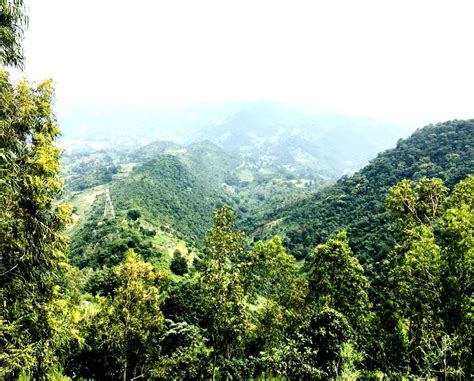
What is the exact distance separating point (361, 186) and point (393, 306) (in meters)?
72.7

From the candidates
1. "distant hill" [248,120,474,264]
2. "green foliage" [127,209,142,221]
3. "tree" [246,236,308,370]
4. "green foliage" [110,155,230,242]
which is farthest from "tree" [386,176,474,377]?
"green foliage" [110,155,230,242]

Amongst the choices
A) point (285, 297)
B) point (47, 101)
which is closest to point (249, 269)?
point (285, 297)

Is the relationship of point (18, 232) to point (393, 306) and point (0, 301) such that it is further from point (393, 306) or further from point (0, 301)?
point (393, 306)

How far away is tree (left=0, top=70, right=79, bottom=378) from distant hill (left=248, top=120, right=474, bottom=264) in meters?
51.7

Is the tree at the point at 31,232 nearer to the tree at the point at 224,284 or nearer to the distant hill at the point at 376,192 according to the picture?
the tree at the point at 224,284

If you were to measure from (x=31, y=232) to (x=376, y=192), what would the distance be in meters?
84.4

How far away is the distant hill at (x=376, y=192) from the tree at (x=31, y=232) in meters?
51.7

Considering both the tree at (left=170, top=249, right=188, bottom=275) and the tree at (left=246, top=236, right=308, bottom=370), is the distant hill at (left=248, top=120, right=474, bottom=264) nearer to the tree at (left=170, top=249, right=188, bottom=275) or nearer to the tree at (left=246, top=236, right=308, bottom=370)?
the tree at (left=170, top=249, right=188, bottom=275)

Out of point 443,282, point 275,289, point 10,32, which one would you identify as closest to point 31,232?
point 10,32

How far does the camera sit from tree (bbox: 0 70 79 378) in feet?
37.0

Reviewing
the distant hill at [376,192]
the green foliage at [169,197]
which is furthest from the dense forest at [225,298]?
the green foliage at [169,197]

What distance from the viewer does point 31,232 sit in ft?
39.4

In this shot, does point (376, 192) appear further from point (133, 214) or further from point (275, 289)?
point (275, 289)

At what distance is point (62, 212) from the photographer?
1309 cm
